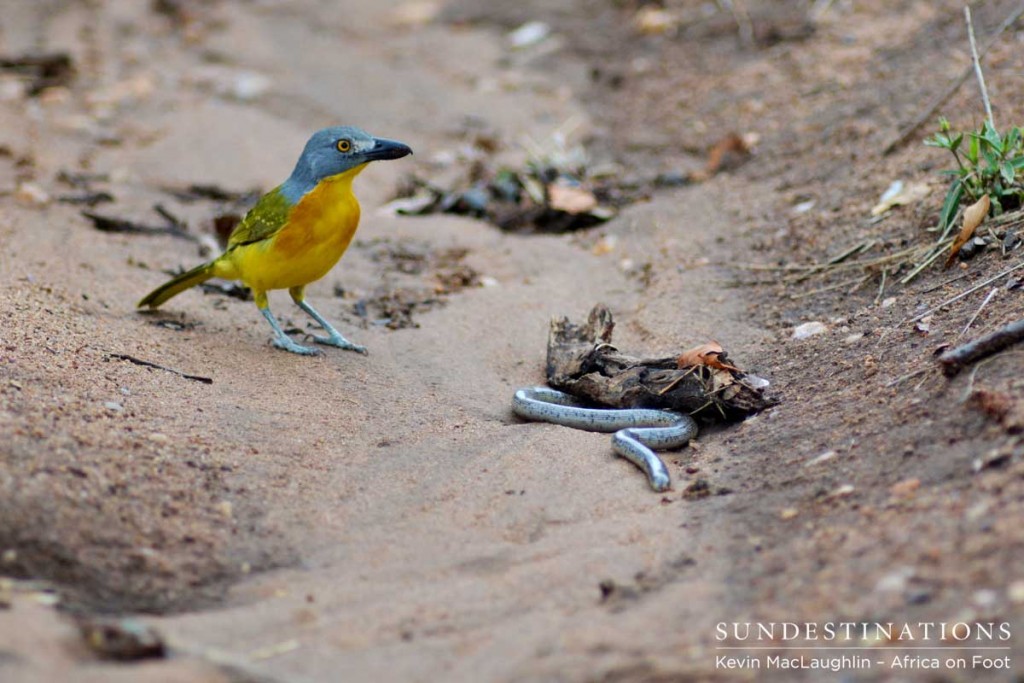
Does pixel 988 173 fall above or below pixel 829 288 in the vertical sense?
above

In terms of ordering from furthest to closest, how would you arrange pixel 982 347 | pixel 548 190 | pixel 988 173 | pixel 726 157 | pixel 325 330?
1. pixel 726 157
2. pixel 548 190
3. pixel 325 330
4. pixel 988 173
5. pixel 982 347

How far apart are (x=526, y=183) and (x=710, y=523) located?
4266mm

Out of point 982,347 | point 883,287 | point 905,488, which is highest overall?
point 982,347

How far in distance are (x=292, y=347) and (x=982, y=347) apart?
3.14 m

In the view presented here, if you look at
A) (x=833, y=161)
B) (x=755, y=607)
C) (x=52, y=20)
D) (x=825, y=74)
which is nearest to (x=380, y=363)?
(x=755, y=607)

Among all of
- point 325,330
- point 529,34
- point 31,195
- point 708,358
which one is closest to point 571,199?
point 325,330

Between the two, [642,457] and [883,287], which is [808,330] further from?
[642,457]

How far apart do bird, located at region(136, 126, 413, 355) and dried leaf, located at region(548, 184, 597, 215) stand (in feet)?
6.18

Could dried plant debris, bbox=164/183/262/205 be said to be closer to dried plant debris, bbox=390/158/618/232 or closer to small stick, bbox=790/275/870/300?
dried plant debris, bbox=390/158/618/232

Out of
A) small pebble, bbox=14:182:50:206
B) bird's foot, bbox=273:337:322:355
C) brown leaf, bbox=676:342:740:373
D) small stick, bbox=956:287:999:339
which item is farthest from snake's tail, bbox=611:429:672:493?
small pebble, bbox=14:182:50:206

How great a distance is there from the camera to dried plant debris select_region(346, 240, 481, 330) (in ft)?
18.9

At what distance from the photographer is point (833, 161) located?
6508mm

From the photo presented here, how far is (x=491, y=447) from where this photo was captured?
13.3 ft

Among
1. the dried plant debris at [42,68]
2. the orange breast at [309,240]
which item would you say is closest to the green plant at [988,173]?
the orange breast at [309,240]
